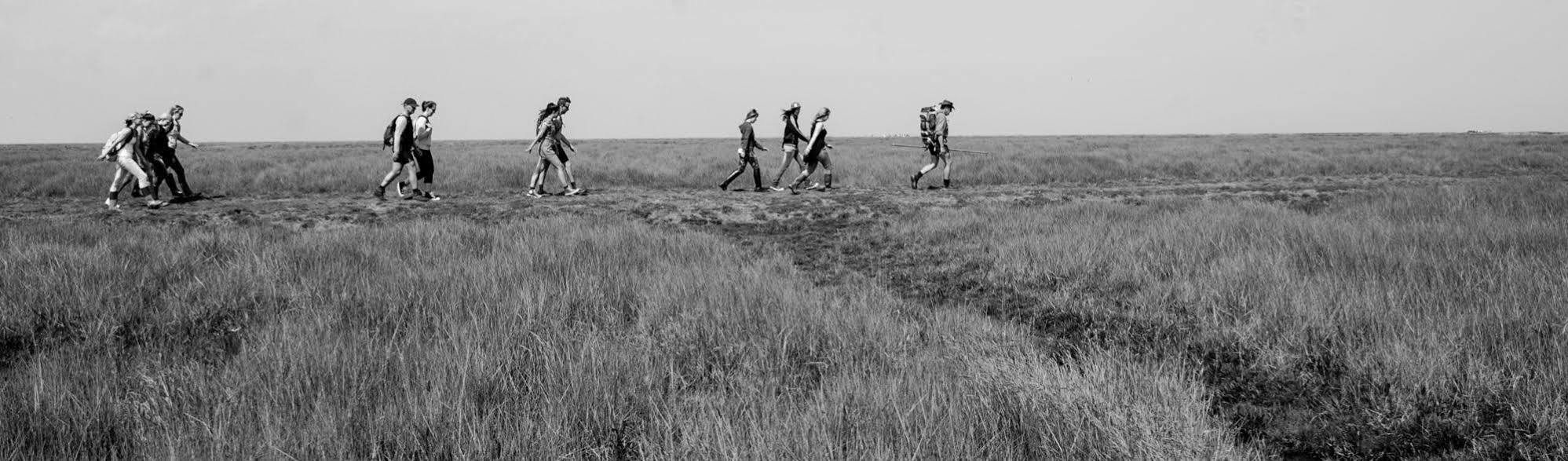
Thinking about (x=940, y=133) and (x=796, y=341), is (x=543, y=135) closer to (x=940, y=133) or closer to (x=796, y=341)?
(x=940, y=133)

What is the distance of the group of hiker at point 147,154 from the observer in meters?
9.28

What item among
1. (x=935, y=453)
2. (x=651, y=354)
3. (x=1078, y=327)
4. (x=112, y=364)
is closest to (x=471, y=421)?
(x=651, y=354)

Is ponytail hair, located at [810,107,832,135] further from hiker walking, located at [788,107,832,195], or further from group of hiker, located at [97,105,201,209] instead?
group of hiker, located at [97,105,201,209]

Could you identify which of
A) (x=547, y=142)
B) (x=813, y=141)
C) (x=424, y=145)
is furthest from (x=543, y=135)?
Answer: (x=813, y=141)

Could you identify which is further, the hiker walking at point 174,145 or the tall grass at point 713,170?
the tall grass at point 713,170

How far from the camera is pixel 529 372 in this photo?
2.46 metres

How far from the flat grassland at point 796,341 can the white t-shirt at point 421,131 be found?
4124 mm

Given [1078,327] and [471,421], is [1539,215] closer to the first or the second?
[1078,327]

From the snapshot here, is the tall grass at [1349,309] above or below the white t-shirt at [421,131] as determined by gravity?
below

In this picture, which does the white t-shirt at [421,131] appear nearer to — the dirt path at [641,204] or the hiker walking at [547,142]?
the dirt path at [641,204]

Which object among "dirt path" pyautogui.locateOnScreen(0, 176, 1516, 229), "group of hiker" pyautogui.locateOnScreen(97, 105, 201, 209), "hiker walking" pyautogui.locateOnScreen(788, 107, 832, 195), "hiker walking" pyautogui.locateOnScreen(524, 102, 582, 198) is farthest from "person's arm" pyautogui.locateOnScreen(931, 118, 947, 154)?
"group of hiker" pyautogui.locateOnScreen(97, 105, 201, 209)

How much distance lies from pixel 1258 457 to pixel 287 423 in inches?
113

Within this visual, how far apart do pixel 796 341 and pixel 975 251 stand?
3.66 m

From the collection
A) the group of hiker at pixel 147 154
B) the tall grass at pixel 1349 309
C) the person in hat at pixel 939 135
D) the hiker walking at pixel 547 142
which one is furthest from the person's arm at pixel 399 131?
the person in hat at pixel 939 135
